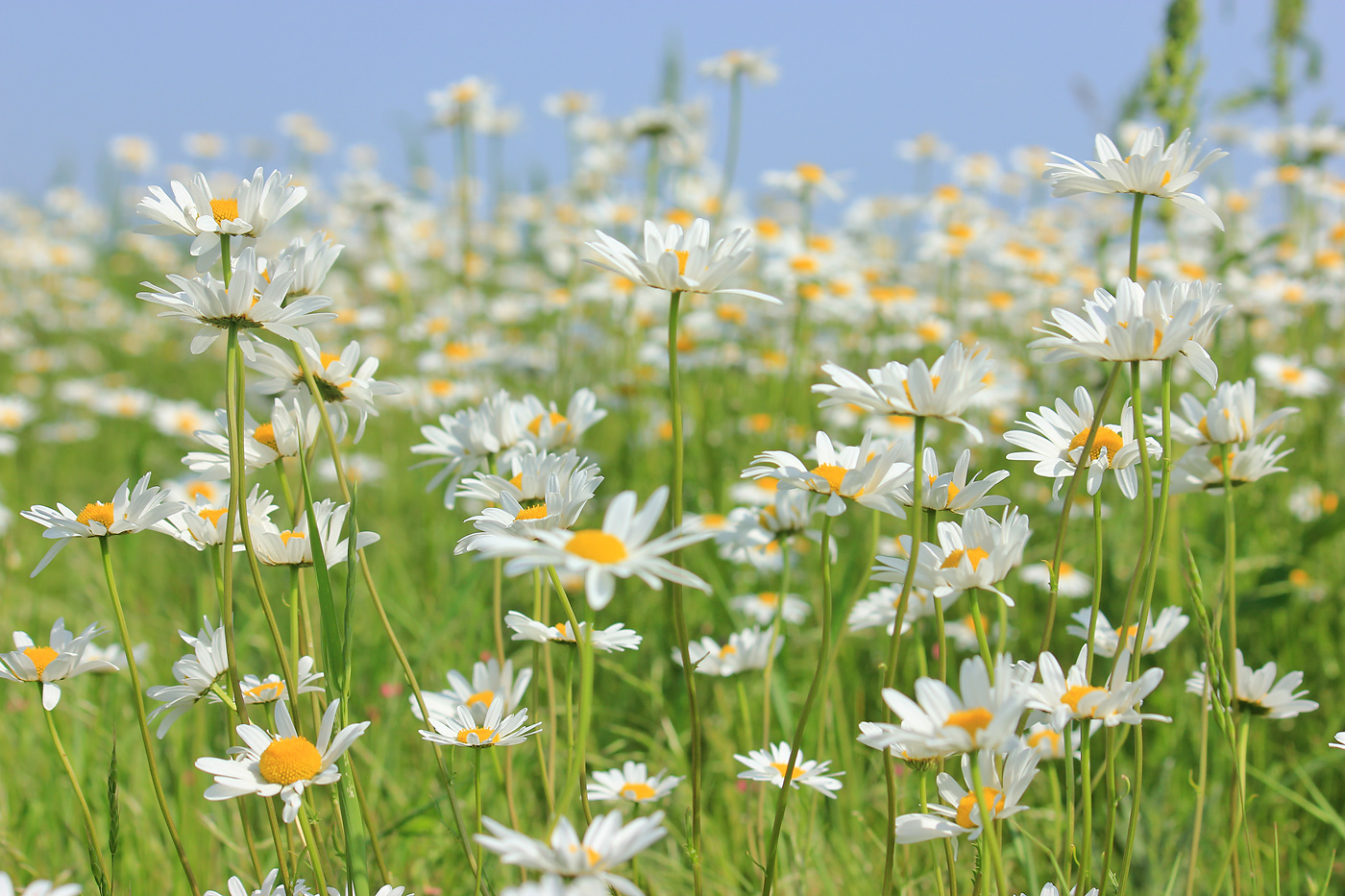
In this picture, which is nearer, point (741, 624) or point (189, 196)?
point (189, 196)

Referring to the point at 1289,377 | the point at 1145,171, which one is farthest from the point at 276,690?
the point at 1289,377

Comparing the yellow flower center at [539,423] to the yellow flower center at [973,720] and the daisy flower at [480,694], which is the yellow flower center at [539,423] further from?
the yellow flower center at [973,720]

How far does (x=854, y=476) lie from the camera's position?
3.73ft

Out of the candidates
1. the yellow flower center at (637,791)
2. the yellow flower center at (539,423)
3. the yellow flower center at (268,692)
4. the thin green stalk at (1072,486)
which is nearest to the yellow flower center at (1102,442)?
the thin green stalk at (1072,486)

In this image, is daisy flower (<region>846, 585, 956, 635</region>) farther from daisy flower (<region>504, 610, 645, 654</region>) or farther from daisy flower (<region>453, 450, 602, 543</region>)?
daisy flower (<region>453, 450, 602, 543</region>)

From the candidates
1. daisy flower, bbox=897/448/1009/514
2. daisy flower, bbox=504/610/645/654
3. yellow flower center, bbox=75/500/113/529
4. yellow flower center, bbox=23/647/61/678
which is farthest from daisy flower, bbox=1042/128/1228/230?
yellow flower center, bbox=23/647/61/678

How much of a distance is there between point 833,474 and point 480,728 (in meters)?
0.57

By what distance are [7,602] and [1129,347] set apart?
3.10m

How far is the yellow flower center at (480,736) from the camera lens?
117 cm

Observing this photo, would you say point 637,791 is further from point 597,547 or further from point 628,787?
point 597,547

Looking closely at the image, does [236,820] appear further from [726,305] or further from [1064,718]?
[726,305]

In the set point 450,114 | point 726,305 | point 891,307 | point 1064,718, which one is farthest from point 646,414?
point 1064,718

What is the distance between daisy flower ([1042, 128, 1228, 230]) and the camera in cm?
121

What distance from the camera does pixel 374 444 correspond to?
536 centimetres
